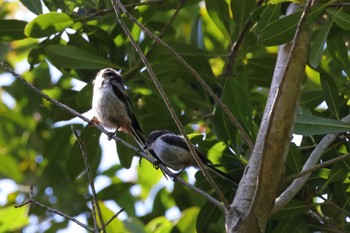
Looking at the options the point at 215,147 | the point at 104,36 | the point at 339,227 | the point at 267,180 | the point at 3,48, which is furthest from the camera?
the point at 3,48

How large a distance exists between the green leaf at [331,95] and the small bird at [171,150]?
4.16 ft

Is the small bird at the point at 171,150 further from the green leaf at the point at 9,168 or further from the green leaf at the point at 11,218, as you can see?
the green leaf at the point at 9,168

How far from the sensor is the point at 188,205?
6172mm

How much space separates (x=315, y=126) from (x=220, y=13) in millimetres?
1882

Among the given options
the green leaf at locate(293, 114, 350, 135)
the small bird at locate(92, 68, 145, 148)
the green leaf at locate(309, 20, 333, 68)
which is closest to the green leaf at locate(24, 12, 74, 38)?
the small bird at locate(92, 68, 145, 148)

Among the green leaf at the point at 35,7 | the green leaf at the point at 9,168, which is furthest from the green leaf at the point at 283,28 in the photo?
the green leaf at the point at 9,168

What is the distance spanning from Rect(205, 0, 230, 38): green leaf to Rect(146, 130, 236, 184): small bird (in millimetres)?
968

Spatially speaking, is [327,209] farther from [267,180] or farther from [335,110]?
[267,180]

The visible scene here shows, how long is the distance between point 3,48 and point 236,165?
3169 millimetres

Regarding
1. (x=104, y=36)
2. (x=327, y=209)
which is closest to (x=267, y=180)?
(x=327, y=209)

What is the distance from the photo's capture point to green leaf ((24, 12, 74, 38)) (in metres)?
5.30

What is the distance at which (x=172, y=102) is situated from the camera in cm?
596

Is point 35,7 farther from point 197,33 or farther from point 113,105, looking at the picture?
point 197,33

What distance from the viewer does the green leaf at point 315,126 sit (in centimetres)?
409
